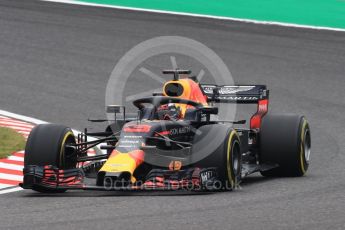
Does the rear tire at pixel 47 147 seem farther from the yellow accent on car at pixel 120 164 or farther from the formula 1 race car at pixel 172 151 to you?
the yellow accent on car at pixel 120 164

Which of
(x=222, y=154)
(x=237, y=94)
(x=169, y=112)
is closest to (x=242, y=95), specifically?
(x=237, y=94)

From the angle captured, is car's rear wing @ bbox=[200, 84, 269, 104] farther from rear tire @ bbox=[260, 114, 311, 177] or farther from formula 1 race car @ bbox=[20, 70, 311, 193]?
rear tire @ bbox=[260, 114, 311, 177]

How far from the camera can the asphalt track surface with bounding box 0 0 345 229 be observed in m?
10.0

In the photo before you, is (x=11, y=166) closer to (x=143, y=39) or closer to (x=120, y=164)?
(x=120, y=164)

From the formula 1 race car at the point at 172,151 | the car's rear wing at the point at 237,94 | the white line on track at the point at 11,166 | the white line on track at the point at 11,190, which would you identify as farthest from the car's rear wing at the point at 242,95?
the white line on track at the point at 11,190

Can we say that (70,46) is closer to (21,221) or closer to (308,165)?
(308,165)

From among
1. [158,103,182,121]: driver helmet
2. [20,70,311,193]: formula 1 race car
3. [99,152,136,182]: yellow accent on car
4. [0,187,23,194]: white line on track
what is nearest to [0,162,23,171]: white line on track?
[20,70,311,193]: formula 1 race car

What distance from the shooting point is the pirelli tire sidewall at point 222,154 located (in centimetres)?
1178

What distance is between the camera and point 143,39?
25.2m

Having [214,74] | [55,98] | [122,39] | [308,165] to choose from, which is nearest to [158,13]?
[122,39]

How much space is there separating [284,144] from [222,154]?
1738mm

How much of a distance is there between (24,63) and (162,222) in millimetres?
13898

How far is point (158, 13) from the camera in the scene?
28.2 meters

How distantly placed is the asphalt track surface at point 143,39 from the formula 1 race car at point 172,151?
19cm
